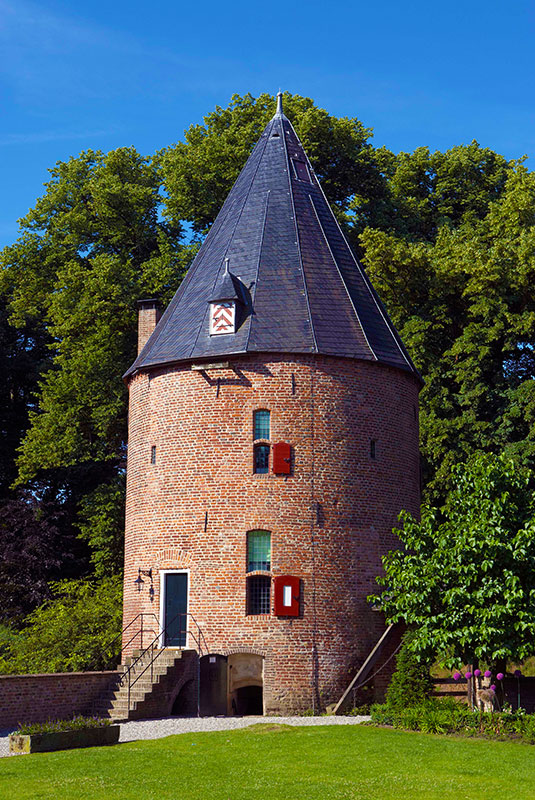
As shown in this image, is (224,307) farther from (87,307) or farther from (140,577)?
(87,307)

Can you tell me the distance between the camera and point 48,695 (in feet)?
68.8

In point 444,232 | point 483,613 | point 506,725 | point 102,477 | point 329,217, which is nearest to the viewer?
point 506,725

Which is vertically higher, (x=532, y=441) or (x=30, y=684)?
(x=532, y=441)

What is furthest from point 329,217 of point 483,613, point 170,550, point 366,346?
point 483,613

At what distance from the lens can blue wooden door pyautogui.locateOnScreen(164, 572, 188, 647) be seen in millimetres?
24000

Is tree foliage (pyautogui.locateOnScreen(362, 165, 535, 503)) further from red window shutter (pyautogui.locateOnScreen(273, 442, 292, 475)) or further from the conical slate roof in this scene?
red window shutter (pyautogui.locateOnScreen(273, 442, 292, 475))

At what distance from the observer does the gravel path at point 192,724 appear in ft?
64.1

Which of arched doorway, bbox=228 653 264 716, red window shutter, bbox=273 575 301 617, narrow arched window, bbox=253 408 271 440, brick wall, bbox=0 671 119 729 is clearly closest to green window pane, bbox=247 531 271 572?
red window shutter, bbox=273 575 301 617

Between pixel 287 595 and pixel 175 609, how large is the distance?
2.86 meters

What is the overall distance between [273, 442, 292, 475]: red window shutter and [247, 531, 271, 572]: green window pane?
1.50m

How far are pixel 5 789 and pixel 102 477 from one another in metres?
23.8

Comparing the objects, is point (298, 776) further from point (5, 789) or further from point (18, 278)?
point (18, 278)

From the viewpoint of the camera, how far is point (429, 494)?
1208 inches

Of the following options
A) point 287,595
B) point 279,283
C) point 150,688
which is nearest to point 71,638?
point 150,688
